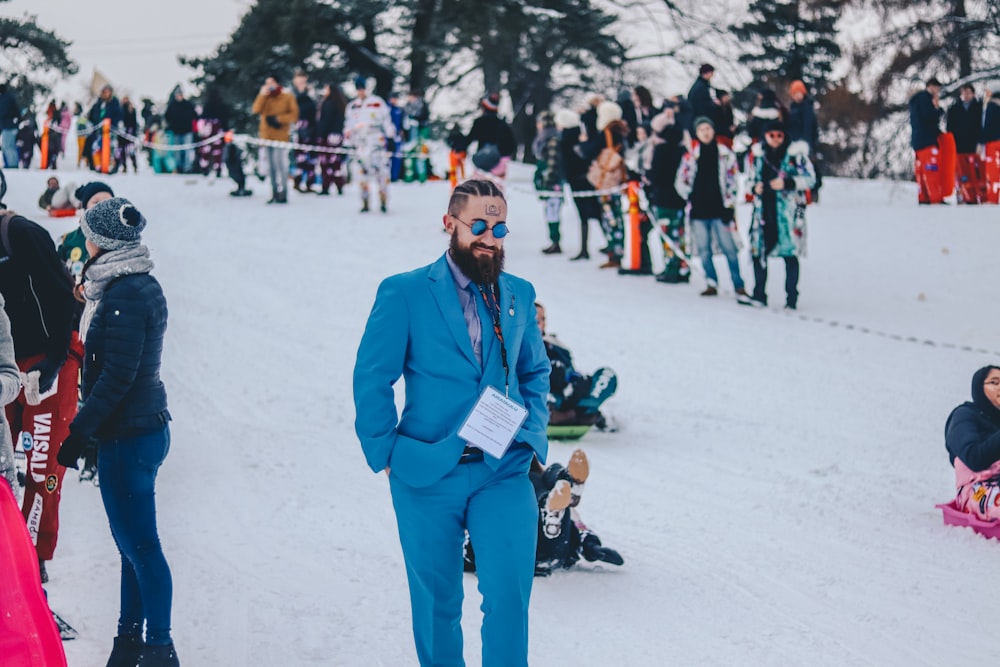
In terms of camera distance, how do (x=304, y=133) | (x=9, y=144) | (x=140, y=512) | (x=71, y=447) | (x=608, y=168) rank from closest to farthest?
(x=71, y=447), (x=140, y=512), (x=608, y=168), (x=304, y=133), (x=9, y=144)

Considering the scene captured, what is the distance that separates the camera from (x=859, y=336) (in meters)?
12.6

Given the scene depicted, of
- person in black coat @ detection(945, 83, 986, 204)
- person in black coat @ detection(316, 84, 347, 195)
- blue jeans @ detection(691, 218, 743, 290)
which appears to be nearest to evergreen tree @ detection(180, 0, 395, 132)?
person in black coat @ detection(316, 84, 347, 195)

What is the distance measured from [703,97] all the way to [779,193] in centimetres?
313

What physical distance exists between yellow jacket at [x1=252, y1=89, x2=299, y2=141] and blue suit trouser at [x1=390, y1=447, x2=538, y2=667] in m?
15.5

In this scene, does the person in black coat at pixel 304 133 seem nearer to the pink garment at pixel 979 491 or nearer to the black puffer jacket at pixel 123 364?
the pink garment at pixel 979 491

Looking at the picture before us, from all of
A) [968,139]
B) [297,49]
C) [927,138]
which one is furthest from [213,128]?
[968,139]

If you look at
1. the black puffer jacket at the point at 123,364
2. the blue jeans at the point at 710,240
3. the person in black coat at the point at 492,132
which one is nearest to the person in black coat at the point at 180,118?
the person in black coat at the point at 492,132

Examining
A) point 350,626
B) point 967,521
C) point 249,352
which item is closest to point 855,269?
point 249,352

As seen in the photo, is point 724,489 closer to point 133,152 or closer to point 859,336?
point 859,336

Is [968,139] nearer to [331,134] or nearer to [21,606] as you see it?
[331,134]

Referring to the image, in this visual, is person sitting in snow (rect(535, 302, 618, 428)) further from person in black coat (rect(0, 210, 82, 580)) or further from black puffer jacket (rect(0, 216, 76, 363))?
black puffer jacket (rect(0, 216, 76, 363))

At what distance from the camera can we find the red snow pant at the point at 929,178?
1820 cm

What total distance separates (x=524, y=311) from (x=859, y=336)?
9262 millimetres

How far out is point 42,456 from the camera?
5.36 meters
